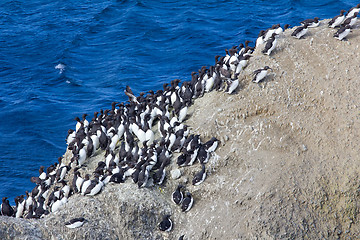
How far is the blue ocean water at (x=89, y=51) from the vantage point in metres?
24.2

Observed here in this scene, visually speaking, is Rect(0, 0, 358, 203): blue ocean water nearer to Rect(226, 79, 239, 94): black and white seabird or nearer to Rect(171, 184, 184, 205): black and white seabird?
Rect(171, 184, 184, 205): black and white seabird

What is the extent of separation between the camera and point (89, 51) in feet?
103

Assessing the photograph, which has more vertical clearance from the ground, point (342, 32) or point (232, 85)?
point (342, 32)

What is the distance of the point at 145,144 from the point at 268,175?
374cm

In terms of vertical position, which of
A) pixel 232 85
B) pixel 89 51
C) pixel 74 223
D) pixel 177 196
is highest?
pixel 232 85

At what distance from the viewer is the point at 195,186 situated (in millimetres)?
13320

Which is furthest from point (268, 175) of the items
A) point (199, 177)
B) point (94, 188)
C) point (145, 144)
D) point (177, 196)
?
point (94, 188)

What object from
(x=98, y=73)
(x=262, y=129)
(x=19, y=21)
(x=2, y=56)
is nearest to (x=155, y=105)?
(x=262, y=129)

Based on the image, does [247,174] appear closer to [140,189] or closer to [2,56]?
[140,189]

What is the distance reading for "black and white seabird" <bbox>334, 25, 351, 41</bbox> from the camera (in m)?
14.9

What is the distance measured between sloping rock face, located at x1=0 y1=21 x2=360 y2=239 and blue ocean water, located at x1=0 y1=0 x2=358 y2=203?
30.5ft

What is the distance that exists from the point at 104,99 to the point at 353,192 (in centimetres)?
1666

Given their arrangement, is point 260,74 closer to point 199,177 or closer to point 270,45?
point 270,45

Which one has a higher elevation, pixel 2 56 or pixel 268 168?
pixel 268 168
